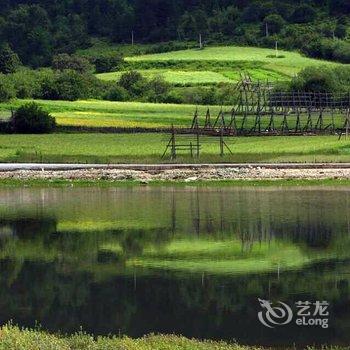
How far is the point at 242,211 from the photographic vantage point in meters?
43.5

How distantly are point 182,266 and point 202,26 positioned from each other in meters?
151

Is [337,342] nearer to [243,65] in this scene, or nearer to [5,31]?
[243,65]

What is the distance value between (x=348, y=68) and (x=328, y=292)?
336 feet

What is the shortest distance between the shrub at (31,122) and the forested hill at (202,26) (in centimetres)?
6842

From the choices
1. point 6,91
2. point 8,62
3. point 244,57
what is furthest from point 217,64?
point 6,91

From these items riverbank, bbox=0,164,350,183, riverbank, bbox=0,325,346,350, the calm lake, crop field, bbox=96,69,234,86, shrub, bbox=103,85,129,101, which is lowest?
shrub, bbox=103,85,129,101

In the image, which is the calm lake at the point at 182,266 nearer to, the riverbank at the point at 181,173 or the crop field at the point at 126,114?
the riverbank at the point at 181,173

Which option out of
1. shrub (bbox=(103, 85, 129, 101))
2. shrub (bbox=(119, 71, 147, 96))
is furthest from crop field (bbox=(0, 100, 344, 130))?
shrub (bbox=(119, 71, 147, 96))

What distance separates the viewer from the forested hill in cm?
15750

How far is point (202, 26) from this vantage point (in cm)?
17950

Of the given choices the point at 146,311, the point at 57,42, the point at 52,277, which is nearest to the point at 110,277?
the point at 52,277

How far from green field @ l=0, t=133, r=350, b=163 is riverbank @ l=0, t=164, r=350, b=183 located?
13.3ft

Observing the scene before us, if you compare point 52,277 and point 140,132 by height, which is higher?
point 52,277

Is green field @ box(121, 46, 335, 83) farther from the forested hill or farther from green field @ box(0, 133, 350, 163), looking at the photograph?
green field @ box(0, 133, 350, 163)
